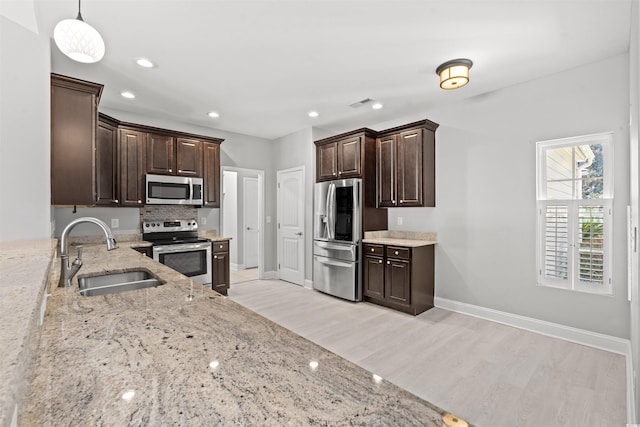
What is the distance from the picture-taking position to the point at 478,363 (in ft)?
8.53

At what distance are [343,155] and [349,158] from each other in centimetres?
13

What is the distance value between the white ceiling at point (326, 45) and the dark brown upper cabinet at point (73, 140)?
0.36 metres

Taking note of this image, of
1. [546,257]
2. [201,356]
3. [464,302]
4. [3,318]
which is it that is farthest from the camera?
[464,302]

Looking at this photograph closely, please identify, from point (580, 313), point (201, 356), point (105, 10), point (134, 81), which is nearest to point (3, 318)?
point (201, 356)

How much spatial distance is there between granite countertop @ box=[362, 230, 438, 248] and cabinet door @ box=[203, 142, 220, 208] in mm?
2392

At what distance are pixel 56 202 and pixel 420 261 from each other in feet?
12.7

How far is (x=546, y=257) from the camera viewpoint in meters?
3.21

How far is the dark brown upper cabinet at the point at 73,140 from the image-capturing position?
8.80ft

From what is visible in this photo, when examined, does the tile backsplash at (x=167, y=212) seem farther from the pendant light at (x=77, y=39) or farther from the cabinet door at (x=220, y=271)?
the pendant light at (x=77, y=39)

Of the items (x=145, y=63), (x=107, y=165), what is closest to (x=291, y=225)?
(x=107, y=165)

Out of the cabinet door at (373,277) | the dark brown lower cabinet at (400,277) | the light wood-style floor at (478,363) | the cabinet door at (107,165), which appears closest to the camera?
the light wood-style floor at (478,363)

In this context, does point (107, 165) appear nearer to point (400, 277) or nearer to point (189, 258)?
point (189, 258)

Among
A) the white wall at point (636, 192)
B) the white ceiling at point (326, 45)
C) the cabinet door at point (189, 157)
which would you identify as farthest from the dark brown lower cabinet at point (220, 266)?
the white wall at point (636, 192)

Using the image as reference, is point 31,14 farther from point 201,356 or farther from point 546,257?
point 546,257
